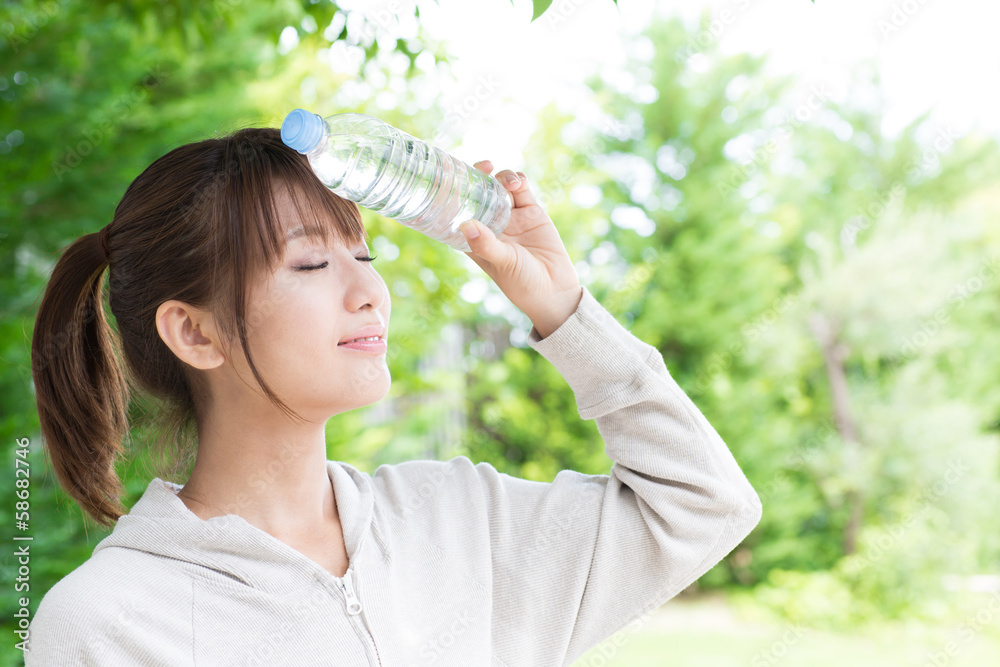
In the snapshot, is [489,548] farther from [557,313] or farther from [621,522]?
[557,313]

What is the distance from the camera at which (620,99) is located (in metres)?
7.65

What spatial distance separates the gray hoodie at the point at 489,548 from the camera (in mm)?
968

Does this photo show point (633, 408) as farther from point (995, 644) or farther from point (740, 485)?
point (995, 644)

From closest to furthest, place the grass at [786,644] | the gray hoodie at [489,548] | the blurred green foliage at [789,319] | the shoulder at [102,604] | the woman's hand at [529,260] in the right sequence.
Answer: the shoulder at [102,604] → the gray hoodie at [489,548] → the woman's hand at [529,260] → the grass at [786,644] → the blurred green foliage at [789,319]

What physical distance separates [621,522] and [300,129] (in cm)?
66

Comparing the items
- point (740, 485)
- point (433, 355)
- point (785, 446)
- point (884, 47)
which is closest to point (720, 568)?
point (785, 446)

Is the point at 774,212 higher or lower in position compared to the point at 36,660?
lower

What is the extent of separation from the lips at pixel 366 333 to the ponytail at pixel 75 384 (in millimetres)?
398

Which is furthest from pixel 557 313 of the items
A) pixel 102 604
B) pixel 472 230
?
pixel 102 604

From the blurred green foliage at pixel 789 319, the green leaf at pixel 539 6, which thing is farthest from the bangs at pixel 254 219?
the blurred green foliage at pixel 789 319

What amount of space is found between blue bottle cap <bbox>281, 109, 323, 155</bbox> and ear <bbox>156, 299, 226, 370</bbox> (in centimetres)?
27

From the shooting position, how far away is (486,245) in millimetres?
1060

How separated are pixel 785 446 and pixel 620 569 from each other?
701cm

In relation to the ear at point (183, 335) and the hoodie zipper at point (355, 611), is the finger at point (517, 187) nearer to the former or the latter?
the ear at point (183, 335)
